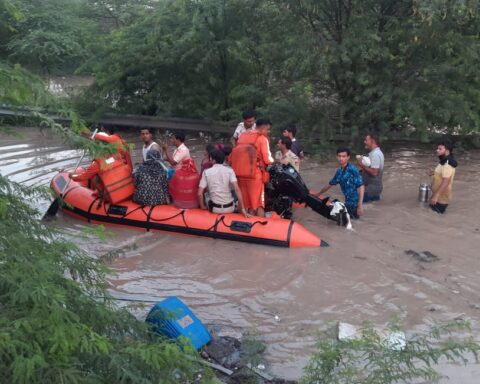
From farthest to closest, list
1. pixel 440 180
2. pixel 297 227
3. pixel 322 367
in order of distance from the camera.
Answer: pixel 440 180, pixel 297 227, pixel 322 367

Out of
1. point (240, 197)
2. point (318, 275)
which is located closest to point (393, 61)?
point (240, 197)

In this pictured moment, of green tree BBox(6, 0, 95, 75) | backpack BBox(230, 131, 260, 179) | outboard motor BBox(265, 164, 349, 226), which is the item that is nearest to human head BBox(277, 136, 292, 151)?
outboard motor BBox(265, 164, 349, 226)

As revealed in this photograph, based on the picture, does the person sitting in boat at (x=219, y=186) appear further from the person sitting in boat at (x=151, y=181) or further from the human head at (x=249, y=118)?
the human head at (x=249, y=118)

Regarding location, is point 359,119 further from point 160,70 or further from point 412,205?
point 160,70

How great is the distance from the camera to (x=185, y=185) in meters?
7.70

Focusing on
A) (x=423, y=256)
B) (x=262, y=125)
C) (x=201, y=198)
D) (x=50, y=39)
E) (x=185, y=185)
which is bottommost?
(x=423, y=256)

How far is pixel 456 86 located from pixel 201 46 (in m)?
5.88

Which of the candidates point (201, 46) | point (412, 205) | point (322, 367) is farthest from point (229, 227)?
point (201, 46)

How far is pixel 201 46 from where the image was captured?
13.4 m

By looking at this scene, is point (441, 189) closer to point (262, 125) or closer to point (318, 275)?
point (318, 275)

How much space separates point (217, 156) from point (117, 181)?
1.60 meters

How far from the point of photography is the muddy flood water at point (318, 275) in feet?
18.2

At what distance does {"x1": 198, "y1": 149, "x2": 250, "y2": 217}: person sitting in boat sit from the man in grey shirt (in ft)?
6.74

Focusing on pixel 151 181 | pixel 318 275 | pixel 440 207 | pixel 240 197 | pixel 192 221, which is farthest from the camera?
pixel 440 207
